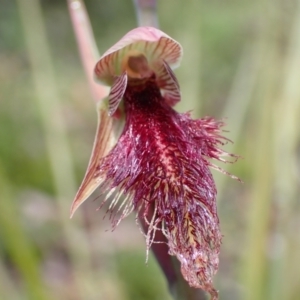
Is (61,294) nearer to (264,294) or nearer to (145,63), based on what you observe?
(264,294)

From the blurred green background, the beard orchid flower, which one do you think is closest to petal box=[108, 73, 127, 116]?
the beard orchid flower

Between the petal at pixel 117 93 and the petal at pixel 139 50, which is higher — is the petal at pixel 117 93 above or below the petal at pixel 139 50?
below

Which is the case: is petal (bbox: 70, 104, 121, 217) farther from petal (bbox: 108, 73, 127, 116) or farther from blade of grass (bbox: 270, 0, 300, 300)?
blade of grass (bbox: 270, 0, 300, 300)

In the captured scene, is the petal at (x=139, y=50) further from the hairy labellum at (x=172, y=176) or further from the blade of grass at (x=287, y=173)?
the blade of grass at (x=287, y=173)

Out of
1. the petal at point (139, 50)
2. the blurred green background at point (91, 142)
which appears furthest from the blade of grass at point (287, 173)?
the petal at point (139, 50)

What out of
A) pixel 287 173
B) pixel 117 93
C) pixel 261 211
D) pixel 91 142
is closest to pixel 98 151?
pixel 117 93

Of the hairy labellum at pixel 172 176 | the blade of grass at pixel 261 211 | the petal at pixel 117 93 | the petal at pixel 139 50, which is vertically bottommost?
the blade of grass at pixel 261 211

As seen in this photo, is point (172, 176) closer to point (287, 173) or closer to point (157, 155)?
point (157, 155)
